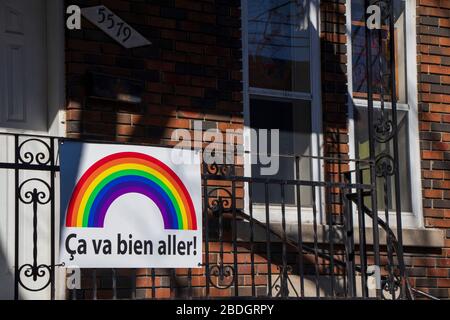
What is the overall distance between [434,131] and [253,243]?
7.16 feet

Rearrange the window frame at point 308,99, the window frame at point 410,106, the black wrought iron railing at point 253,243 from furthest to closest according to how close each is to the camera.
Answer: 1. the window frame at point 410,106
2. the window frame at point 308,99
3. the black wrought iron railing at point 253,243

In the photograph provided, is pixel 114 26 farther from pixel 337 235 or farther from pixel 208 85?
pixel 337 235

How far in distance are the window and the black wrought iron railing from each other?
0.69 ft

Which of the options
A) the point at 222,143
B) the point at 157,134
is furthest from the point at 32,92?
the point at 222,143

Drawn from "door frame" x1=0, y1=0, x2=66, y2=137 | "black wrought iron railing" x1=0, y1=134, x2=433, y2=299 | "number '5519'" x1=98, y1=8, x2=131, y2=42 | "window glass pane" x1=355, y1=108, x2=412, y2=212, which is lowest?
"black wrought iron railing" x1=0, y1=134, x2=433, y2=299

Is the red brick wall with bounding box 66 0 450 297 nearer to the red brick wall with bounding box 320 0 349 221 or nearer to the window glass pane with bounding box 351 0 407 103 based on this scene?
the red brick wall with bounding box 320 0 349 221

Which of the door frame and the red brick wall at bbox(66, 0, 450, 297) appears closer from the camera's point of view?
the door frame

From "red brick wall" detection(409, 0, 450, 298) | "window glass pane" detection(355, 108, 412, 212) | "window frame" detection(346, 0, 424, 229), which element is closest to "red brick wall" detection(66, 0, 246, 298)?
"window frame" detection(346, 0, 424, 229)

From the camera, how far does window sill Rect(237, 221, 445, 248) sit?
8.06m

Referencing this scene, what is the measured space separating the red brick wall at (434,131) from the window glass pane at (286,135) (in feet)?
3.36

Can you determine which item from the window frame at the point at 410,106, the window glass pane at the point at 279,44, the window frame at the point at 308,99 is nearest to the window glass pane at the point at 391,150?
the window frame at the point at 410,106

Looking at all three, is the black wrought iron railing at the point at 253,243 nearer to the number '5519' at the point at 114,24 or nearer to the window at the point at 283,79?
the window at the point at 283,79

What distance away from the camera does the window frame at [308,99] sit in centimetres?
830

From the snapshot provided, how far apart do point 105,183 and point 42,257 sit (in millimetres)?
985
